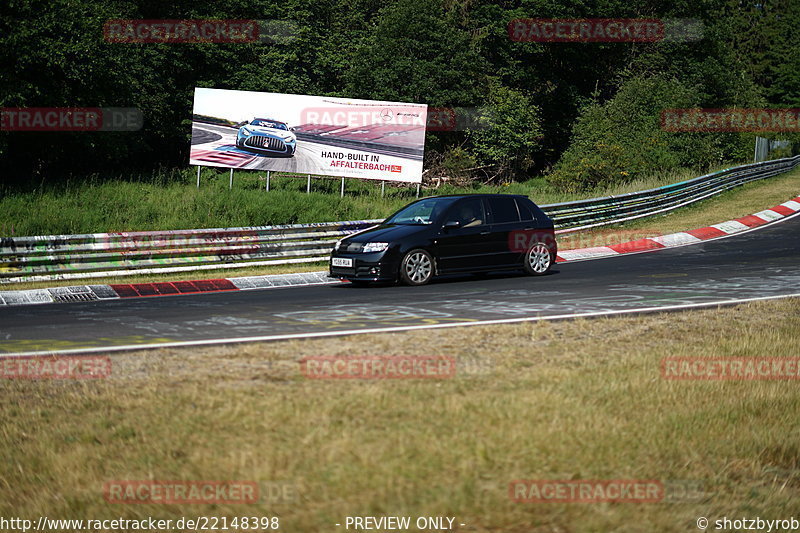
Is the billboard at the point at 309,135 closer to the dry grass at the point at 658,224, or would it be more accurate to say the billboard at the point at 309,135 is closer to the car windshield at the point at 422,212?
the dry grass at the point at 658,224

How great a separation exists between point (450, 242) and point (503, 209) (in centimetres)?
147

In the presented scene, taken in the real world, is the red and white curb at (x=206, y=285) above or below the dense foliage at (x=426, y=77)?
below

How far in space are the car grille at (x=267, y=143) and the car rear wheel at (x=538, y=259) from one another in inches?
A: 675

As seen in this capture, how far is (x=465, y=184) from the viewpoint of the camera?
48.6 meters

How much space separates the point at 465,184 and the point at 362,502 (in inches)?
1779

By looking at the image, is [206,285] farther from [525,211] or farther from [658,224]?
[658,224]

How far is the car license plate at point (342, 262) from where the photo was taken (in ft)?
46.6

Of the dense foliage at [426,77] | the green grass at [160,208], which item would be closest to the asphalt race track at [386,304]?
the green grass at [160,208]

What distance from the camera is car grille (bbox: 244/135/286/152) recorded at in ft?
100

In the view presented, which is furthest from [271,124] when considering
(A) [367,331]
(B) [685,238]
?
(A) [367,331]

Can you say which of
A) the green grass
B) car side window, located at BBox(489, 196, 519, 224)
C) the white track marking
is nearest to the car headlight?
car side window, located at BBox(489, 196, 519, 224)

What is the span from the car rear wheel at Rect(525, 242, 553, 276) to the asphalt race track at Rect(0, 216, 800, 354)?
1.14 ft

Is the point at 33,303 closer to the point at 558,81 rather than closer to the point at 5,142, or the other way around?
the point at 5,142

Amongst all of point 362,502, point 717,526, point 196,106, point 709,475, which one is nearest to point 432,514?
point 362,502
